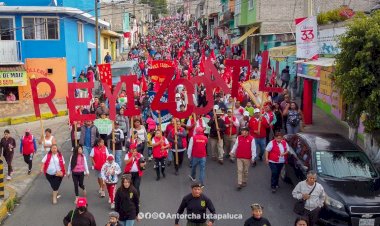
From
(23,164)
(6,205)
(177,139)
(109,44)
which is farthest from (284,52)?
(109,44)

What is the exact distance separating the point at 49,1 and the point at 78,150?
615 inches

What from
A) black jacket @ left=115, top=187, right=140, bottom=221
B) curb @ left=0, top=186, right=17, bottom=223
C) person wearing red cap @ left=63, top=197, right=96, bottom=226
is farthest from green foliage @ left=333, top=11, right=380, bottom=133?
curb @ left=0, top=186, right=17, bottom=223

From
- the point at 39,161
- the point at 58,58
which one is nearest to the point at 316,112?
the point at 39,161

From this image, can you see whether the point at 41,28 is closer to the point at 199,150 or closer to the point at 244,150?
the point at 199,150

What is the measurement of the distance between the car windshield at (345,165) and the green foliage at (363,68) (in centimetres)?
127

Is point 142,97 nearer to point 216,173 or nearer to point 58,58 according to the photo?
point 216,173

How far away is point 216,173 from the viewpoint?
1295 centimetres

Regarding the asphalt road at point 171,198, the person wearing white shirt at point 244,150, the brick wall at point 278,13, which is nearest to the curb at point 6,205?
the asphalt road at point 171,198

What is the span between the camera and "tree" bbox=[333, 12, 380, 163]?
10.5 m

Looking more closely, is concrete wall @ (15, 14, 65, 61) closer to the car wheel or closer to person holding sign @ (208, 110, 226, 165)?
person holding sign @ (208, 110, 226, 165)

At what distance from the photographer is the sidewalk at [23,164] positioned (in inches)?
437

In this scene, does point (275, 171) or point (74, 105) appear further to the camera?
point (74, 105)

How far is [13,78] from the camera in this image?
23.4 m

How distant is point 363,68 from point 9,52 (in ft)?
61.1
